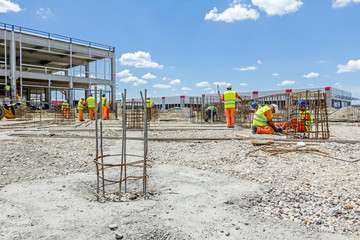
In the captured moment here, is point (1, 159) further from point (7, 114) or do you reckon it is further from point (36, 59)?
point (36, 59)

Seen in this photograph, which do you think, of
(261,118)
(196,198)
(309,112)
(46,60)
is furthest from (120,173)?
(46,60)

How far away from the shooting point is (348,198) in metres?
3.00

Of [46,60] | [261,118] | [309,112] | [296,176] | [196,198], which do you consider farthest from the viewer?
[46,60]

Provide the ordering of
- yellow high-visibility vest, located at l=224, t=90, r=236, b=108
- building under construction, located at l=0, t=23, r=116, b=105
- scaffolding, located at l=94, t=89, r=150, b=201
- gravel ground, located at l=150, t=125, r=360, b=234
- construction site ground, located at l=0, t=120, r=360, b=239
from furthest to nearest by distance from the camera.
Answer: building under construction, located at l=0, t=23, r=116, b=105, yellow high-visibility vest, located at l=224, t=90, r=236, b=108, scaffolding, located at l=94, t=89, r=150, b=201, gravel ground, located at l=150, t=125, r=360, b=234, construction site ground, located at l=0, t=120, r=360, b=239

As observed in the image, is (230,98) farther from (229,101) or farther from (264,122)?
(264,122)

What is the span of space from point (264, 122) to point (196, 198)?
6429 mm

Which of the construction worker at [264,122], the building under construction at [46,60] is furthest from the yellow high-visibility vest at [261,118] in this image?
the building under construction at [46,60]

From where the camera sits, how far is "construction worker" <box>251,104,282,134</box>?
8.52 m

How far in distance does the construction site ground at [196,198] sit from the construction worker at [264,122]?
10.2 ft

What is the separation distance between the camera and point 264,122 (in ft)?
28.9

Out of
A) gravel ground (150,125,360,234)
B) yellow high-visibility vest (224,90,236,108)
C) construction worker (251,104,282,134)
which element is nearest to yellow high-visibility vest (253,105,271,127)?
construction worker (251,104,282,134)

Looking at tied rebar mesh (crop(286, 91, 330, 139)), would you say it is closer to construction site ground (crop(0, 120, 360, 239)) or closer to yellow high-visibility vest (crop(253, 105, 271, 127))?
yellow high-visibility vest (crop(253, 105, 271, 127))

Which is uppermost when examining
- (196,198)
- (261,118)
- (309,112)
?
(309,112)

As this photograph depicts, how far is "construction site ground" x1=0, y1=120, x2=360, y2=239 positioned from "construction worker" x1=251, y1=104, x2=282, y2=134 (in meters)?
3.11
